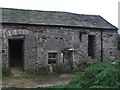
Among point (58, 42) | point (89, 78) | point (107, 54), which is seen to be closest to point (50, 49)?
point (58, 42)

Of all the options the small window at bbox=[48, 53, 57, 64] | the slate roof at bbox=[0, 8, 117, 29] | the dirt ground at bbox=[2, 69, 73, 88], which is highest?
the slate roof at bbox=[0, 8, 117, 29]

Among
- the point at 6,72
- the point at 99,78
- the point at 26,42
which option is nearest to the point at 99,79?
the point at 99,78

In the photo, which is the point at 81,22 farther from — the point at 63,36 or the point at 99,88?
the point at 99,88

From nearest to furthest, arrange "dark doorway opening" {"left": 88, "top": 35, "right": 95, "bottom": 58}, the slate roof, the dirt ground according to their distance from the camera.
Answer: the dirt ground, the slate roof, "dark doorway opening" {"left": 88, "top": 35, "right": 95, "bottom": 58}

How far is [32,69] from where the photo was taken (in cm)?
1883

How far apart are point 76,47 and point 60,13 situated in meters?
3.51

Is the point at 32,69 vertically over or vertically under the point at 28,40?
under

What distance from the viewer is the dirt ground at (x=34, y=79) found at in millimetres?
14958

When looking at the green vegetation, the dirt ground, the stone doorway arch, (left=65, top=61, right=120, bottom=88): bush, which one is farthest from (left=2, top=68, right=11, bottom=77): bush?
(left=65, top=61, right=120, bottom=88): bush

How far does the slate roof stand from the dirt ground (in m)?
3.67

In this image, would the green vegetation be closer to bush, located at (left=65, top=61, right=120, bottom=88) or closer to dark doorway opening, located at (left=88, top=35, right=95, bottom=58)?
bush, located at (left=65, top=61, right=120, bottom=88)

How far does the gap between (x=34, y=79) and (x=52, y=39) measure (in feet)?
14.0

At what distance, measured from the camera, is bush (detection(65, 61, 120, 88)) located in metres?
11.6

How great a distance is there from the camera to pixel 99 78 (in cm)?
1189
